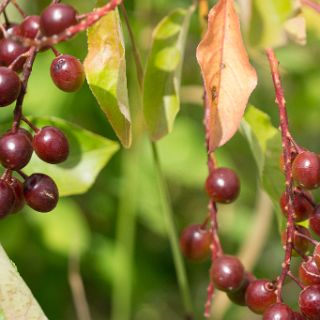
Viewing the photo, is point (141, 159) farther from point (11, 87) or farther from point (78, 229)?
point (11, 87)

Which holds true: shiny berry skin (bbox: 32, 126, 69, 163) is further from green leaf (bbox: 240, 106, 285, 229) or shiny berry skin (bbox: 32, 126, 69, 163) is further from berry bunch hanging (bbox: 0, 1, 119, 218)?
green leaf (bbox: 240, 106, 285, 229)

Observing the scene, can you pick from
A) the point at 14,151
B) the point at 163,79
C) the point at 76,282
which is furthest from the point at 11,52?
the point at 76,282

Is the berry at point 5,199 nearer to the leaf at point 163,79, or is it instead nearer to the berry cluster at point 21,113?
the berry cluster at point 21,113

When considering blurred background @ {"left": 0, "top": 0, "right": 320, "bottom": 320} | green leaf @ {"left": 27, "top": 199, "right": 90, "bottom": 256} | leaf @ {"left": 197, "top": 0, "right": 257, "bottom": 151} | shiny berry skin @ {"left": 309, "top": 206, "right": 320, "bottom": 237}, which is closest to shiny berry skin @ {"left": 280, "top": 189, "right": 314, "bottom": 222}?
shiny berry skin @ {"left": 309, "top": 206, "right": 320, "bottom": 237}

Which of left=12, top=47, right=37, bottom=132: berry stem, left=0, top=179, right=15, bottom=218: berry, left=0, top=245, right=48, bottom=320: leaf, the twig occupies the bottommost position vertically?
the twig

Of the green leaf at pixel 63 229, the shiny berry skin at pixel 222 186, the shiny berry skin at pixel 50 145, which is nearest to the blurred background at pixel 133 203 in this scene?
the green leaf at pixel 63 229

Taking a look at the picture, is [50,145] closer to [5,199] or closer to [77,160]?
[5,199]
